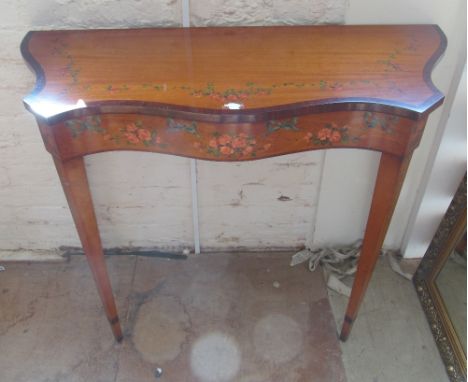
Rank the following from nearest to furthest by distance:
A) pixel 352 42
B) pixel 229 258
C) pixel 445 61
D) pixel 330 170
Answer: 1. pixel 352 42
2. pixel 445 61
3. pixel 330 170
4. pixel 229 258

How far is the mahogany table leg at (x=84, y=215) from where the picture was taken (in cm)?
103

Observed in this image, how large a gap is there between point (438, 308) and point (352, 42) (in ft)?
3.05

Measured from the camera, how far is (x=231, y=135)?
90 centimetres

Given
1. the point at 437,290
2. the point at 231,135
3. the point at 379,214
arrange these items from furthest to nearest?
the point at 437,290 → the point at 379,214 → the point at 231,135

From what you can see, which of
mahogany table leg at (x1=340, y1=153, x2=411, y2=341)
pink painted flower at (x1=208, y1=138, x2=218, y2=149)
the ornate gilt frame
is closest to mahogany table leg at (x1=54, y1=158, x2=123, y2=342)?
pink painted flower at (x1=208, y1=138, x2=218, y2=149)

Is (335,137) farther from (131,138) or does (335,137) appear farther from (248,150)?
(131,138)

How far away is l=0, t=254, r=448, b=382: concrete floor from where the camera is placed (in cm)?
140

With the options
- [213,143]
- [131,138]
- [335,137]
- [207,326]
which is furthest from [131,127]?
[207,326]

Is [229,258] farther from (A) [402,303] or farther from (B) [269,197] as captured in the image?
(A) [402,303]

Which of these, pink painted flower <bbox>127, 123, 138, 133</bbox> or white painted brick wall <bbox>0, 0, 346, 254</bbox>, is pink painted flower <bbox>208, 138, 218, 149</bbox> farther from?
white painted brick wall <bbox>0, 0, 346, 254</bbox>

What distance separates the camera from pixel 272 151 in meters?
0.95

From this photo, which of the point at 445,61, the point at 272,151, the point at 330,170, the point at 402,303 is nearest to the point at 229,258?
the point at 330,170

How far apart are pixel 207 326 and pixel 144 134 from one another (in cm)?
82

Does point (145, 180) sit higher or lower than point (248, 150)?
lower
